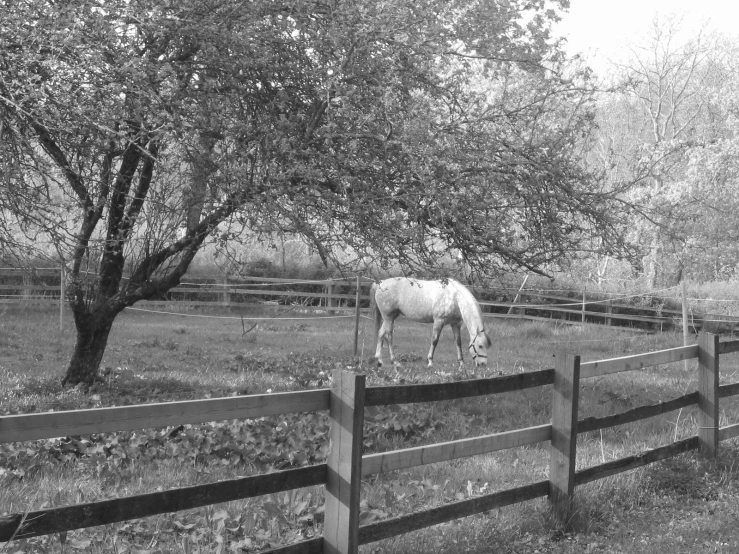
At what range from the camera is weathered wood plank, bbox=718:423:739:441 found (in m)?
7.57

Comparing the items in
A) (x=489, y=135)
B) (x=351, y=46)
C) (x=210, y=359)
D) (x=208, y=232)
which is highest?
(x=351, y=46)

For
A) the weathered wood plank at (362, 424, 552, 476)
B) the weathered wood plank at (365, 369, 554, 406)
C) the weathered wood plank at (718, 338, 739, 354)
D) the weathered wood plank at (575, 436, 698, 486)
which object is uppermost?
the weathered wood plank at (718, 338, 739, 354)

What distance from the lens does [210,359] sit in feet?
51.8

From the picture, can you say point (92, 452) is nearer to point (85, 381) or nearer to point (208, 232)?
point (208, 232)

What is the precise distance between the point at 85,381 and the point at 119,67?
213 inches

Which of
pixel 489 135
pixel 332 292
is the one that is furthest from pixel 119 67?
pixel 332 292

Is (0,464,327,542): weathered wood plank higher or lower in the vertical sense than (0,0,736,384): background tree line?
lower

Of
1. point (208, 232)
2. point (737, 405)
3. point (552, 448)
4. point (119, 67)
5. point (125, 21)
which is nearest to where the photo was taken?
point (552, 448)

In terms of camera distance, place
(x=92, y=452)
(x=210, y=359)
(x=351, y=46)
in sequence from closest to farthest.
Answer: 1. (x=92, y=452)
2. (x=351, y=46)
3. (x=210, y=359)

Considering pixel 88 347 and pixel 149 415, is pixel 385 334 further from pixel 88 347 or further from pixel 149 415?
pixel 149 415

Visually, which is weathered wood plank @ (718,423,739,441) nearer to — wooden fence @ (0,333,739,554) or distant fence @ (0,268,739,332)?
wooden fence @ (0,333,739,554)

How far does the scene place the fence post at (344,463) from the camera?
421cm

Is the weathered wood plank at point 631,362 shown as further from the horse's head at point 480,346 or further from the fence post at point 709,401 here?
the horse's head at point 480,346

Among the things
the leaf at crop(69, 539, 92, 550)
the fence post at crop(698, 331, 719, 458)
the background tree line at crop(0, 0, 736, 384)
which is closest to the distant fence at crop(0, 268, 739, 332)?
the background tree line at crop(0, 0, 736, 384)
